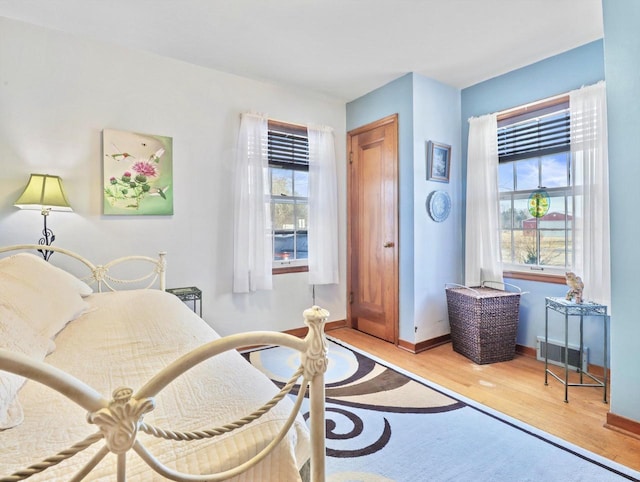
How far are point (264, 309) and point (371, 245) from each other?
1313 mm

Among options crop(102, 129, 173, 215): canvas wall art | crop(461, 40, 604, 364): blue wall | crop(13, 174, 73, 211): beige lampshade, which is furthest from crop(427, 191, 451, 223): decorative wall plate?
crop(13, 174, 73, 211): beige lampshade

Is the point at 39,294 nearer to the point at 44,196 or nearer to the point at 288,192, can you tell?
the point at 44,196

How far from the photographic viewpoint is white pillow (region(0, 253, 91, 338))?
129 cm

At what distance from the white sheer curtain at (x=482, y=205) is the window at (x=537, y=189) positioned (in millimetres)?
131

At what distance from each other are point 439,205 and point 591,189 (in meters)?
1.17

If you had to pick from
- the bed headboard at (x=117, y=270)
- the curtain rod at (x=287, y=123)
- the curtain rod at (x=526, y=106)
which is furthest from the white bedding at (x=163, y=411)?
the curtain rod at (x=526, y=106)

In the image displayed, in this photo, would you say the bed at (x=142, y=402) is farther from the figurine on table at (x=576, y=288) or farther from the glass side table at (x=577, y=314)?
the figurine on table at (x=576, y=288)

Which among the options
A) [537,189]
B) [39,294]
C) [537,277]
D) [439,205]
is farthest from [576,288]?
[39,294]

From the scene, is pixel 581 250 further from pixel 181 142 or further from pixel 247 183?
pixel 181 142

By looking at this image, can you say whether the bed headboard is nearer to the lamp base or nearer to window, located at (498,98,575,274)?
the lamp base

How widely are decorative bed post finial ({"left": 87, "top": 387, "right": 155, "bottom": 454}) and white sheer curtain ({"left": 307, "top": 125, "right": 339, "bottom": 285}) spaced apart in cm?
297

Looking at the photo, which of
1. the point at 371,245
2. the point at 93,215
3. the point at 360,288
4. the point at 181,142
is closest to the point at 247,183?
the point at 181,142

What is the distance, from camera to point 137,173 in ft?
8.80

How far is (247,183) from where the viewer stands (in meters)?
3.06
